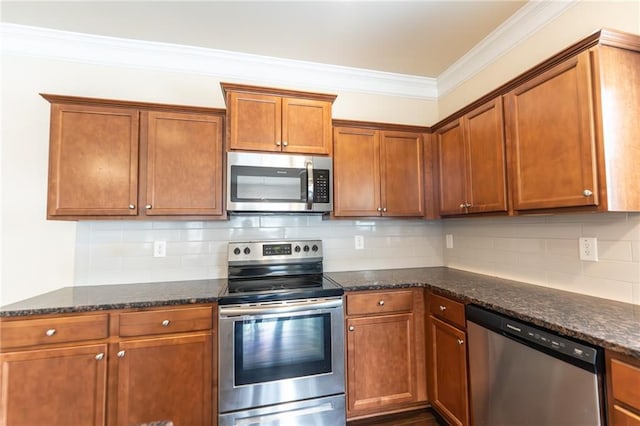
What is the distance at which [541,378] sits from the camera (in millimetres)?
1238

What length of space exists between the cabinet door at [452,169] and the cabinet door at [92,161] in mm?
2301

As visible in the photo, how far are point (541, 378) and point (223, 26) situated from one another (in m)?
2.74

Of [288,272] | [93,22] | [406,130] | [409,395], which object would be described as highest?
[93,22]

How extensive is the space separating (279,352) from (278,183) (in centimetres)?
112

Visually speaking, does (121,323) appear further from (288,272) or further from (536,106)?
(536,106)

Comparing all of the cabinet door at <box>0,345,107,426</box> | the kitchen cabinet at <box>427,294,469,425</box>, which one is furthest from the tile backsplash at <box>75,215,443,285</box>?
the kitchen cabinet at <box>427,294,469,425</box>

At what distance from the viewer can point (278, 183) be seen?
2117 millimetres

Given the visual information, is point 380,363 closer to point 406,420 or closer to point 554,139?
point 406,420

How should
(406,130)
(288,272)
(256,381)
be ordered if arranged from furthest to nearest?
(406,130) < (288,272) < (256,381)

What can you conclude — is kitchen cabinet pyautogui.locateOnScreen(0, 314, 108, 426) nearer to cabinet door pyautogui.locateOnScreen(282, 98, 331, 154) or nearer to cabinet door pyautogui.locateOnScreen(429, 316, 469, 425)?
cabinet door pyautogui.locateOnScreen(282, 98, 331, 154)

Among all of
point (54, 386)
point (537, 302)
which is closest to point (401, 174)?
point (537, 302)

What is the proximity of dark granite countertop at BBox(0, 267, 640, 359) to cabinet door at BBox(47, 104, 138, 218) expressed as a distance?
54 cm

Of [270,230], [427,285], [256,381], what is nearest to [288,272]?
[270,230]

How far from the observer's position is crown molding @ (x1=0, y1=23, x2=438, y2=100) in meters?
2.10
